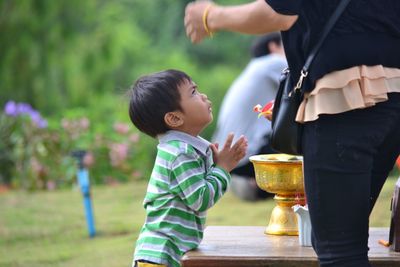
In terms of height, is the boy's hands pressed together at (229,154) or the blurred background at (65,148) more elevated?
the boy's hands pressed together at (229,154)

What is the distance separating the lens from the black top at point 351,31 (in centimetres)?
256

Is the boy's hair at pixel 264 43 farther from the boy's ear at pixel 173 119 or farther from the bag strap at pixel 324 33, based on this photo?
the bag strap at pixel 324 33

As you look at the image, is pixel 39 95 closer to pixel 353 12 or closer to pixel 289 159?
pixel 289 159

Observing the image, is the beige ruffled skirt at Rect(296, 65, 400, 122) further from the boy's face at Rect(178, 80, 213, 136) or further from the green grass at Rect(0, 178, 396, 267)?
the green grass at Rect(0, 178, 396, 267)

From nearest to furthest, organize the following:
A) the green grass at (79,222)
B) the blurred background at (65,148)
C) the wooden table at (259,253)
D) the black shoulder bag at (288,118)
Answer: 1. the black shoulder bag at (288,118)
2. the wooden table at (259,253)
3. the green grass at (79,222)
4. the blurred background at (65,148)

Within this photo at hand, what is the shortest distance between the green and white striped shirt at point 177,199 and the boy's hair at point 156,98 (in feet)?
0.33

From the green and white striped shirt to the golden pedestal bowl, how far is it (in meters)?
0.36

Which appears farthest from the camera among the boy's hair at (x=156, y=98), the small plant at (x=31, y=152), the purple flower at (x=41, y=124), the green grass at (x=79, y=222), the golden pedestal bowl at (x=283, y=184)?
the purple flower at (x=41, y=124)

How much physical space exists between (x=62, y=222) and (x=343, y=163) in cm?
469

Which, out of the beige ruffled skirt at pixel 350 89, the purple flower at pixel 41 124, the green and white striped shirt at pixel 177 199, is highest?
the beige ruffled skirt at pixel 350 89

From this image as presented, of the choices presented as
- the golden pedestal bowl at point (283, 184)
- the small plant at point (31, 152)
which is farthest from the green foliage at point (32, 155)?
the golden pedestal bowl at point (283, 184)

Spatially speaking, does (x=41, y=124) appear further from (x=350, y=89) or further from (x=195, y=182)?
(x=350, y=89)

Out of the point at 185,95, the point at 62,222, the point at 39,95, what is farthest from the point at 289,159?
the point at 39,95

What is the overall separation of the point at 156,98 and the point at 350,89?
0.88 meters
